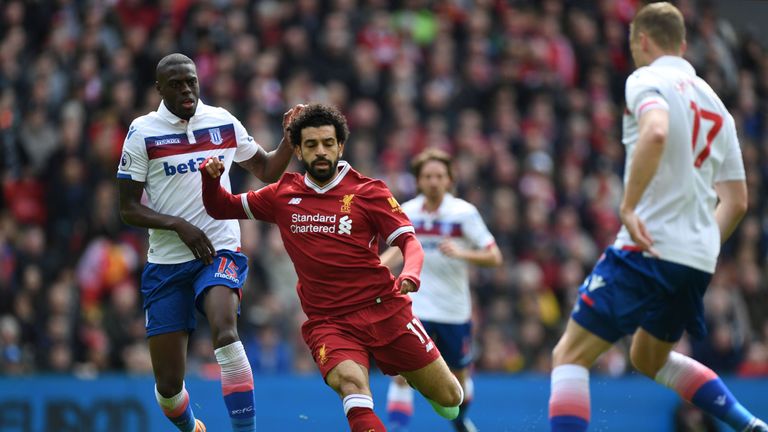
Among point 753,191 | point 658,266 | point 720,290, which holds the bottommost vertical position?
point 720,290

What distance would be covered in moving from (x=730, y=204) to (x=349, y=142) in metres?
9.15

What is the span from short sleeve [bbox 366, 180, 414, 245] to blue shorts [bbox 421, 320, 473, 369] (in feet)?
11.0

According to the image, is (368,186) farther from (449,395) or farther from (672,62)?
(672,62)

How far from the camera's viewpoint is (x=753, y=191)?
57.5 ft

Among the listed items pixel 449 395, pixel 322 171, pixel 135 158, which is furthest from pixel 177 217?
pixel 449 395

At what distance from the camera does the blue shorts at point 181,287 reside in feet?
26.0

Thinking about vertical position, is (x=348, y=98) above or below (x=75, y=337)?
above

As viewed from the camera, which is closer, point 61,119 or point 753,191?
point 61,119

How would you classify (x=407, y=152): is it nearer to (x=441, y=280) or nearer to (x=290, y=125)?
(x=441, y=280)

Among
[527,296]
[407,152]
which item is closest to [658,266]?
[527,296]

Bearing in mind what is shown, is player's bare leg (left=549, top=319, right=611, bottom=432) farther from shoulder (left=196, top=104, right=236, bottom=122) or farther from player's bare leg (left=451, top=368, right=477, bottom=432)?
player's bare leg (left=451, top=368, right=477, bottom=432)

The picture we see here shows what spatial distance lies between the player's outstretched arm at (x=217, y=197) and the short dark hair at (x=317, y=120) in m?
0.51

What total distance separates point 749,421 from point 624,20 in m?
13.3

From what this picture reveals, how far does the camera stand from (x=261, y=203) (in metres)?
7.49
